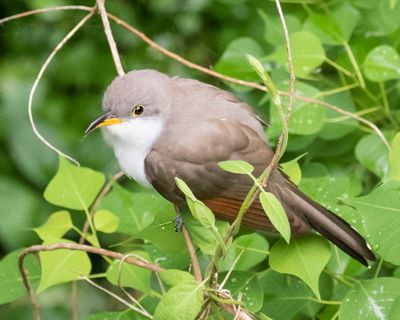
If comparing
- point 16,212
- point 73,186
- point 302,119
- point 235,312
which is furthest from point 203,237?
point 16,212

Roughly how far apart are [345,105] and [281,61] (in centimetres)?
24

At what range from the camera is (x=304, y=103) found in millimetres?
2400

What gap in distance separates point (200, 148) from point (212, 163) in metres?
0.04

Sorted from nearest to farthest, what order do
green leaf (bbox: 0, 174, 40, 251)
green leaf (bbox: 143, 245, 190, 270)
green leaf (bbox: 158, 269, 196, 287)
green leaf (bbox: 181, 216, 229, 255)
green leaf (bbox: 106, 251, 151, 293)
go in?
green leaf (bbox: 158, 269, 196, 287)
green leaf (bbox: 181, 216, 229, 255)
green leaf (bbox: 106, 251, 151, 293)
green leaf (bbox: 143, 245, 190, 270)
green leaf (bbox: 0, 174, 40, 251)

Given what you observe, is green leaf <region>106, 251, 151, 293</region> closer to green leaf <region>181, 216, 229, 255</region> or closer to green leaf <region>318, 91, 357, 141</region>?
green leaf <region>181, 216, 229, 255</region>

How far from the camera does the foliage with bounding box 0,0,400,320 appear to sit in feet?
6.14

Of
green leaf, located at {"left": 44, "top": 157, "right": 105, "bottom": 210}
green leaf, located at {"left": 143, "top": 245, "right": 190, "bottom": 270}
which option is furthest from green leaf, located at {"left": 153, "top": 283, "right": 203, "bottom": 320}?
green leaf, located at {"left": 44, "top": 157, "right": 105, "bottom": 210}

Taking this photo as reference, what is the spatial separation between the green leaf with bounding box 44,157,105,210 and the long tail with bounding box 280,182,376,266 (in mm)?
→ 449

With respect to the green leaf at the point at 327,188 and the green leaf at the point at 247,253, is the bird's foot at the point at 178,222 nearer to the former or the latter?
the green leaf at the point at 247,253

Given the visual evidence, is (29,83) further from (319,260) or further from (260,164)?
(319,260)

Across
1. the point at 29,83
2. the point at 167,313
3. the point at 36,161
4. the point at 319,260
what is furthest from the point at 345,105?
the point at 29,83

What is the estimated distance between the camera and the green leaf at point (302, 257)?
6.18ft

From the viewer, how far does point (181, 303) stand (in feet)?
5.15

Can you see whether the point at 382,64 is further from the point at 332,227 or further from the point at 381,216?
the point at 381,216
